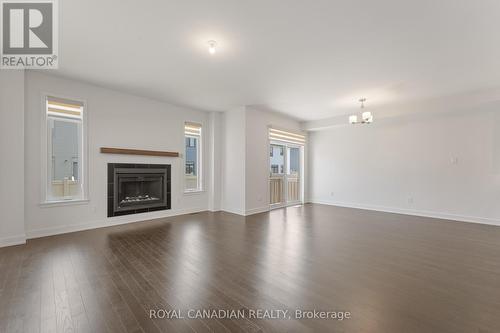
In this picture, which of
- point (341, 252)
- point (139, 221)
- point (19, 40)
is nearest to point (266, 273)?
point (341, 252)

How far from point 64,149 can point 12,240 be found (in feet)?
5.53

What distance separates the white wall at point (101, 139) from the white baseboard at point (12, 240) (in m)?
0.25

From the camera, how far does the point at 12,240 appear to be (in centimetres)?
355

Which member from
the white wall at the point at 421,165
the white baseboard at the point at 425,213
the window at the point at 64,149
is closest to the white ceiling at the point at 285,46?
the window at the point at 64,149

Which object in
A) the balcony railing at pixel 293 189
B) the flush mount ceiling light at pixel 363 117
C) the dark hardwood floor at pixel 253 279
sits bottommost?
the dark hardwood floor at pixel 253 279

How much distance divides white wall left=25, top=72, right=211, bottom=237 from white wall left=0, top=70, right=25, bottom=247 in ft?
0.63

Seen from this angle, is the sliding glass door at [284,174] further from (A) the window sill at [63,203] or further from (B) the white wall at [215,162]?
(A) the window sill at [63,203]

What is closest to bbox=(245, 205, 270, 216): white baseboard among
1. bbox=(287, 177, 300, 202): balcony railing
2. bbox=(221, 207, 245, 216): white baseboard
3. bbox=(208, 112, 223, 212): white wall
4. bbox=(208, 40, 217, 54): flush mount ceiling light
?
bbox=(221, 207, 245, 216): white baseboard

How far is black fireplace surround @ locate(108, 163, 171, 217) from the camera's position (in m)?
4.86

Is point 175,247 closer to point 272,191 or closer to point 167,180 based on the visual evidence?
point 167,180

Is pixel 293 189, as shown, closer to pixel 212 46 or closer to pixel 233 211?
pixel 233 211

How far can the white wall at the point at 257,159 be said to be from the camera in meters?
6.08

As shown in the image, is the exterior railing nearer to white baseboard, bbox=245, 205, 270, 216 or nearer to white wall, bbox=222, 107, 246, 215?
white baseboard, bbox=245, 205, 270, 216

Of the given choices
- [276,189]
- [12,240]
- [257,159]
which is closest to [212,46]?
[257,159]
